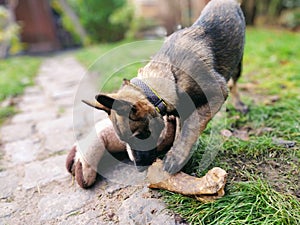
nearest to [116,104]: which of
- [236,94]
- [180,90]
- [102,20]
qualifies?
[180,90]

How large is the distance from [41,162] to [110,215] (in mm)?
1120

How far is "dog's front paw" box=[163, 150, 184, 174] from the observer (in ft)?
6.73

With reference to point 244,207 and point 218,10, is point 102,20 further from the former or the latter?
point 244,207

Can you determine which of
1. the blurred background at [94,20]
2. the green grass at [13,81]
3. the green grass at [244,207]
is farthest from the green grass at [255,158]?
the blurred background at [94,20]

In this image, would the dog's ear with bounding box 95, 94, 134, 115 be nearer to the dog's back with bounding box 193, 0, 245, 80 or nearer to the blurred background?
the dog's back with bounding box 193, 0, 245, 80

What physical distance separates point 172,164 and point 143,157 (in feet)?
0.71

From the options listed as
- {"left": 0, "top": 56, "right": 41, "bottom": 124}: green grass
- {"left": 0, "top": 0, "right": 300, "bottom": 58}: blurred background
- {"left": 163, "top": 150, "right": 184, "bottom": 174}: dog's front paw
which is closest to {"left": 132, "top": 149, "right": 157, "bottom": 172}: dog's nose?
{"left": 163, "top": 150, "right": 184, "bottom": 174}: dog's front paw

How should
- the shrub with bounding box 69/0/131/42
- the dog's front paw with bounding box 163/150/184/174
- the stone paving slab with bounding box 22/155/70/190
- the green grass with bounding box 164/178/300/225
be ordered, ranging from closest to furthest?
the green grass with bounding box 164/178/300/225 < the dog's front paw with bounding box 163/150/184/174 < the stone paving slab with bounding box 22/155/70/190 < the shrub with bounding box 69/0/131/42

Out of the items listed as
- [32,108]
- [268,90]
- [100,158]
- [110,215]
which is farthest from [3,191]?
[268,90]

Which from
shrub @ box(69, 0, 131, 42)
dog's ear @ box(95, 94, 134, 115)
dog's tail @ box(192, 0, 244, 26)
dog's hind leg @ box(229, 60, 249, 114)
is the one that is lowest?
shrub @ box(69, 0, 131, 42)

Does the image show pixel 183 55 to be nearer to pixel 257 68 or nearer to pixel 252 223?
pixel 252 223

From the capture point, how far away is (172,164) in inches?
81.7

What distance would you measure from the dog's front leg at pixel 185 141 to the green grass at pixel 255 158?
15 centimetres

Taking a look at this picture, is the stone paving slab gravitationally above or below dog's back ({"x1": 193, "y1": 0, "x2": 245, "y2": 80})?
below
